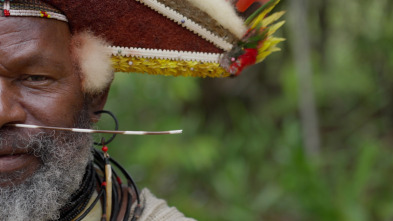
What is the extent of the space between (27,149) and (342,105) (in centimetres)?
590

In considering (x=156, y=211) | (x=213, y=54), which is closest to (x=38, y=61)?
(x=213, y=54)

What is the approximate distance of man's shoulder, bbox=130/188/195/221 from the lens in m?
2.17

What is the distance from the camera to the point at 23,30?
70.2 inches

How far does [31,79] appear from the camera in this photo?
1846 millimetres

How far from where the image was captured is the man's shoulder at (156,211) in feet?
7.13

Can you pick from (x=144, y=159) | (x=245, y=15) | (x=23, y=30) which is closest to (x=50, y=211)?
(x=23, y=30)

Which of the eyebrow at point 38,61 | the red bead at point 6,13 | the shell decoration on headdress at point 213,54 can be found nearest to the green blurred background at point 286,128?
the shell decoration on headdress at point 213,54

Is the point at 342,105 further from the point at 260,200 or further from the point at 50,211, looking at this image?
the point at 50,211

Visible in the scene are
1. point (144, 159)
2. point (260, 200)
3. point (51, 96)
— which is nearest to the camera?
point (51, 96)

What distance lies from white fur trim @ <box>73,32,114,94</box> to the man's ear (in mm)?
120

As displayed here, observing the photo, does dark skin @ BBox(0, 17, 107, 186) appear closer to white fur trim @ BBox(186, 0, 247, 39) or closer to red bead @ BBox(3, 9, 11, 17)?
red bead @ BBox(3, 9, 11, 17)

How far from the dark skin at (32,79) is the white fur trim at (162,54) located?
0.20 m

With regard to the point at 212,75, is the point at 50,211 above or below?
below

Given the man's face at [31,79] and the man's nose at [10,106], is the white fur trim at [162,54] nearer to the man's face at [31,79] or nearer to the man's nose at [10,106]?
the man's face at [31,79]
